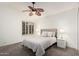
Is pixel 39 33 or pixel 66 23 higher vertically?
pixel 66 23

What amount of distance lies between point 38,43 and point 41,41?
70mm

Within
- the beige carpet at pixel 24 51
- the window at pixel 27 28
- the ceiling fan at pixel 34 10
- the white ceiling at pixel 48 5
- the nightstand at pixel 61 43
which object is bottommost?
the beige carpet at pixel 24 51

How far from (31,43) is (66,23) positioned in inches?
31.6

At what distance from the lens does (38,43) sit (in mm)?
1284

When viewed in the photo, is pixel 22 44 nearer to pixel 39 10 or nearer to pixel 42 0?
pixel 39 10

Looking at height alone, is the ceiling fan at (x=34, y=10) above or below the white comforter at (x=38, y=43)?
above

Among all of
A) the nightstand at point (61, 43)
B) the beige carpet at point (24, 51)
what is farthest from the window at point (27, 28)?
the nightstand at point (61, 43)

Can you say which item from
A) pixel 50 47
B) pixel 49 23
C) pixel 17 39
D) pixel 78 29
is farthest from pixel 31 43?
pixel 78 29

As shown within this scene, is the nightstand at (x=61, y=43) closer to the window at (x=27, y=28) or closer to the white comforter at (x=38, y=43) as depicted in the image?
the white comforter at (x=38, y=43)

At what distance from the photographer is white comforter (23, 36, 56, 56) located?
126cm

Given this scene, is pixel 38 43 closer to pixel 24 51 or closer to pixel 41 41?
pixel 41 41

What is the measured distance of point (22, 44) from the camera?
4.29ft

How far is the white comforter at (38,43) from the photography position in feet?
4.13

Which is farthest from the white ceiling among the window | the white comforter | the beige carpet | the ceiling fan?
the beige carpet
